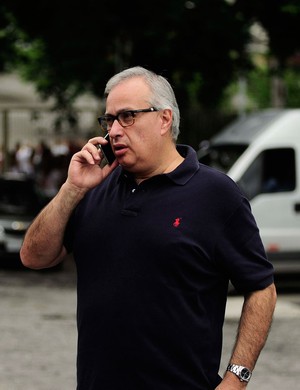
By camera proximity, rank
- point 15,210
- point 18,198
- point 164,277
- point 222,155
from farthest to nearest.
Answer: point 18,198 < point 15,210 < point 222,155 < point 164,277

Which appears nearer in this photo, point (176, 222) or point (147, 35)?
point (176, 222)

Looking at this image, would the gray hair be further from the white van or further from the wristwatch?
the white van

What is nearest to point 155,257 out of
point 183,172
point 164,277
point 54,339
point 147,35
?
point 164,277

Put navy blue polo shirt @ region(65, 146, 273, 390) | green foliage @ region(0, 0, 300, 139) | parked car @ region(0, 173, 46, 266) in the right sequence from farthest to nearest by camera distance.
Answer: green foliage @ region(0, 0, 300, 139), parked car @ region(0, 173, 46, 266), navy blue polo shirt @ region(65, 146, 273, 390)

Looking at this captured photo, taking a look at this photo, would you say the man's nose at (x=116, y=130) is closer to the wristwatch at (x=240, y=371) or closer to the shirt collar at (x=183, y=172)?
the shirt collar at (x=183, y=172)

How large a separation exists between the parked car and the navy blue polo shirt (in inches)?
476

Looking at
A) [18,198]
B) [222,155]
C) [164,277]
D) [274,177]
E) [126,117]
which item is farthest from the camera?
[18,198]

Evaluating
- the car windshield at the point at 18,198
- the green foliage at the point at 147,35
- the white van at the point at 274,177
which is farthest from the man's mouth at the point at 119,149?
the car windshield at the point at 18,198

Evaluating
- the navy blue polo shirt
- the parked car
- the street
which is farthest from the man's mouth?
the parked car

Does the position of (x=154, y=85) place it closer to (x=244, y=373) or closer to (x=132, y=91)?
(x=132, y=91)

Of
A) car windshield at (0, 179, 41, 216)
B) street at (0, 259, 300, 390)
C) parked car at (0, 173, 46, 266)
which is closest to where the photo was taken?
street at (0, 259, 300, 390)

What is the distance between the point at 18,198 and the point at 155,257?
45.3ft

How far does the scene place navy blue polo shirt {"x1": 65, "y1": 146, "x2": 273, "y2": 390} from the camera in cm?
305

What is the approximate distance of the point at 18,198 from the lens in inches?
657
